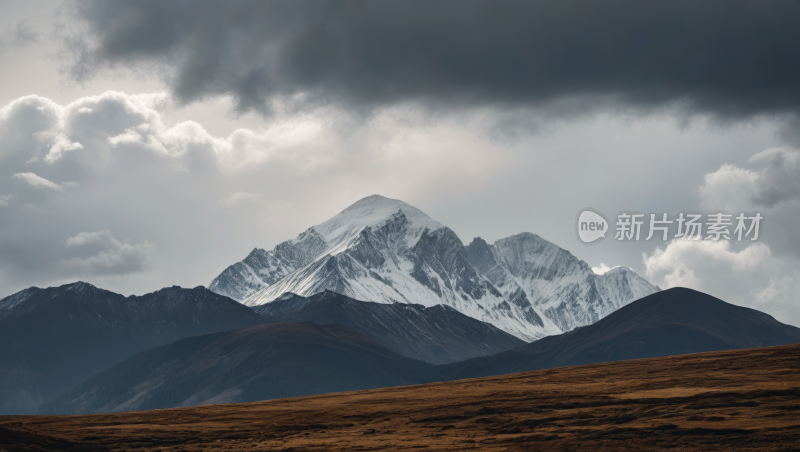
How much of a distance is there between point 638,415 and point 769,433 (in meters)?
12.9

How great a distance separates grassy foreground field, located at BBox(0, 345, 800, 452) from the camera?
59.6 metres

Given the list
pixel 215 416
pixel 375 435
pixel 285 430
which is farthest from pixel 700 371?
pixel 215 416

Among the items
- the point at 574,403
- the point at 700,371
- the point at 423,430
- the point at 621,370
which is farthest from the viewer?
the point at 621,370

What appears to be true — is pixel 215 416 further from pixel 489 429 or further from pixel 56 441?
pixel 489 429

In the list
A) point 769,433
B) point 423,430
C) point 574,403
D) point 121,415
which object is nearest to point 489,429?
point 423,430

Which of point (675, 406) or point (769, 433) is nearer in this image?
point (769, 433)

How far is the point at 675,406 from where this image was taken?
68375 millimetres

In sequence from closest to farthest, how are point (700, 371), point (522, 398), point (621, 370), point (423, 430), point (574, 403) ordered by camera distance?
point (423, 430) < point (574, 403) < point (522, 398) < point (700, 371) < point (621, 370)

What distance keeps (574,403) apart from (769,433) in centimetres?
2199

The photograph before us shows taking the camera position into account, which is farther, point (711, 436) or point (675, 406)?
point (675, 406)

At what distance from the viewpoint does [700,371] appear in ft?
292

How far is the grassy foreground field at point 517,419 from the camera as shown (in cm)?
5959

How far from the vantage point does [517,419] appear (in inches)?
2761

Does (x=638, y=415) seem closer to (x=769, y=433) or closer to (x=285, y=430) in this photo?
(x=769, y=433)
